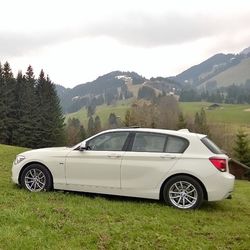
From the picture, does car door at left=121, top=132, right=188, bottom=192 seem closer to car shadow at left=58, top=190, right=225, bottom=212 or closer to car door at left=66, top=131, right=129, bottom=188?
car door at left=66, top=131, right=129, bottom=188

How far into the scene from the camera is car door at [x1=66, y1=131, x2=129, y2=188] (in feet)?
32.6

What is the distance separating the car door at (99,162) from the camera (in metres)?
9.95

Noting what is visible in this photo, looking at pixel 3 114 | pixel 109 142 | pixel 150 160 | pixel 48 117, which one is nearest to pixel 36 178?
pixel 109 142

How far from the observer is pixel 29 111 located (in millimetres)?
69750

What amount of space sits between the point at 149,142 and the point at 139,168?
675 mm

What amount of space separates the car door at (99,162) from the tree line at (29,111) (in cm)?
5650

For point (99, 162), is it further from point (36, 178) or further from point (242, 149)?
point (242, 149)

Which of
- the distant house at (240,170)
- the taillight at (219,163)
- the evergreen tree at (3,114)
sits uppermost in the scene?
the evergreen tree at (3,114)

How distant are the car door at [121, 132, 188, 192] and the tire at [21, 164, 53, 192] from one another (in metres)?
1.91

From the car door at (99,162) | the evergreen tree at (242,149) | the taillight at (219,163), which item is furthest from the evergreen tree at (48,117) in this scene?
the taillight at (219,163)

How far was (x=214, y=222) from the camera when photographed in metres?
8.56

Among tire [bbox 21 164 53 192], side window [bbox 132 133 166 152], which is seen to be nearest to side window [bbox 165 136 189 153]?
side window [bbox 132 133 166 152]

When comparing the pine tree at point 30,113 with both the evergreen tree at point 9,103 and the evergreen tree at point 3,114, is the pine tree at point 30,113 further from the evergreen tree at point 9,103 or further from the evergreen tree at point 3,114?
the evergreen tree at point 3,114

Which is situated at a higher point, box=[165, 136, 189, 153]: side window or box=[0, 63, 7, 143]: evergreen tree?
box=[0, 63, 7, 143]: evergreen tree
